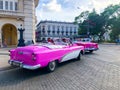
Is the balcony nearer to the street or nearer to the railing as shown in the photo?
the railing

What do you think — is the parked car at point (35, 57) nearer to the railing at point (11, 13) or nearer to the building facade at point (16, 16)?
the railing at point (11, 13)

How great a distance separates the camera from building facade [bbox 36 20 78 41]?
3467 inches

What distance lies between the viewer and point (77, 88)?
537 cm

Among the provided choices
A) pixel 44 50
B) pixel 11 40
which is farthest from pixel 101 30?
pixel 44 50

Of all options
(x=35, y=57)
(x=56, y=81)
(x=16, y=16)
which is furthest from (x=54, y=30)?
(x=56, y=81)

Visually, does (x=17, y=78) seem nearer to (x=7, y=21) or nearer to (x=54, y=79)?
(x=54, y=79)

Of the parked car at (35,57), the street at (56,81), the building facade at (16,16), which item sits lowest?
the street at (56,81)

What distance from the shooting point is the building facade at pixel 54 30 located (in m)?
88.1

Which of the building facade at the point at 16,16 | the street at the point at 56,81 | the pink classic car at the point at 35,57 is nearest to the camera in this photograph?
the street at the point at 56,81

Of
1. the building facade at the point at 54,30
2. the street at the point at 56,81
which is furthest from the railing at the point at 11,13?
the building facade at the point at 54,30

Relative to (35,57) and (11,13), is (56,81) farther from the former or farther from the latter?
(11,13)

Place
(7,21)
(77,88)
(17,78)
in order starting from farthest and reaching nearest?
(7,21), (17,78), (77,88)

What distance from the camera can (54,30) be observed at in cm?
9044

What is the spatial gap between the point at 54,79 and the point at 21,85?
1392 mm
